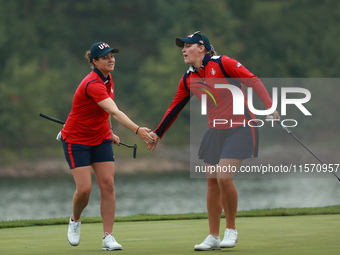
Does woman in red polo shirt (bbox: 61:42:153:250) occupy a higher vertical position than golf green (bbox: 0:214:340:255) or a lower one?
higher

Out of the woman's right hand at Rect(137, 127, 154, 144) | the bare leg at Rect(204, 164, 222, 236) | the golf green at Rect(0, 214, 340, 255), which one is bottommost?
the golf green at Rect(0, 214, 340, 255)

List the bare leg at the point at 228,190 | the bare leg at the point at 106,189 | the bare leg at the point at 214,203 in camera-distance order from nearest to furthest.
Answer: the bare leg at the point at 228,190 → the bare leg at the point at 214,203 → the bare leg at the point at 106,189

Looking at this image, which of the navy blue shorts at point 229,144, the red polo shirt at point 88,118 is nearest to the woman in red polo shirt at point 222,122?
the navy blue shorts at point 229,144

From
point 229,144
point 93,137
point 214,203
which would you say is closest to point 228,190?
point 214,203

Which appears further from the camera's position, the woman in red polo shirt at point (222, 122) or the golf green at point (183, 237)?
the woman in red polo shirt at point (222, 122)

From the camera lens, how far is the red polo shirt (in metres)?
5.77

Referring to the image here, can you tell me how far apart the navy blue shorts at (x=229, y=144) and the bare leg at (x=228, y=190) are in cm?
6

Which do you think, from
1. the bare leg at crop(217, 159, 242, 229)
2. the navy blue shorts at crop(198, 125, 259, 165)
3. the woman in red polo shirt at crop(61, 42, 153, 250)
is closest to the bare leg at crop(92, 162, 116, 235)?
the woman in red polo shirt at crop(61, 42, 153, 250)

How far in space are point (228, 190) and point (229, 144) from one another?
35cm

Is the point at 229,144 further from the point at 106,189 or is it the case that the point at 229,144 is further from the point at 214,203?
the point at 106,189

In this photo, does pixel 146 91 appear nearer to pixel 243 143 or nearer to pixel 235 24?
pixel 235 24

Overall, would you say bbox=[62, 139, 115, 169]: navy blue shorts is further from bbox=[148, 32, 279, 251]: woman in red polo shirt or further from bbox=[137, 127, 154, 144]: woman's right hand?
bbox=[148, 32, 279, 251]: woman in red polo shirt

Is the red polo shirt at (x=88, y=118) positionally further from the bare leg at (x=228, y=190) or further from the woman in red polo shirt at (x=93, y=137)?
the bare leg at (x=228, y=190)

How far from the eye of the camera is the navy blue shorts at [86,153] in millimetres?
5871
